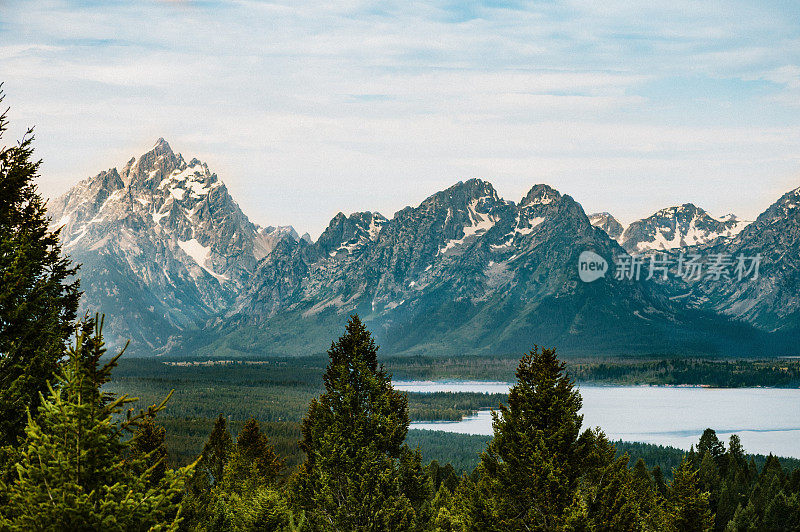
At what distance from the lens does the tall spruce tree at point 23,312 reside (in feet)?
60.8

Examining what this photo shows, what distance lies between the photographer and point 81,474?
1406 centimetres

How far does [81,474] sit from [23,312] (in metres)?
6.66

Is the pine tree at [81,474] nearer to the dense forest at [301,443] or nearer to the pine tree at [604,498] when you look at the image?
the dense forest at [301,443]

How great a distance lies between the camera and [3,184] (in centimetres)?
2019

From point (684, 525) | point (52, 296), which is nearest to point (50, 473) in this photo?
point (52, 296)

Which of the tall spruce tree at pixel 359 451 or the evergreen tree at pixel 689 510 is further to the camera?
the evergreen tree at pixel 689 510

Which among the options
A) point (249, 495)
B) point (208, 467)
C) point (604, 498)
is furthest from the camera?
point (208, 467)

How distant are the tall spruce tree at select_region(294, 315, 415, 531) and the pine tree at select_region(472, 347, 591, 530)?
405cm

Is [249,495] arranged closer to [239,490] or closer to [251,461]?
[239,490]

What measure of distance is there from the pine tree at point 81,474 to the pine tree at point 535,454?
20.5 metres

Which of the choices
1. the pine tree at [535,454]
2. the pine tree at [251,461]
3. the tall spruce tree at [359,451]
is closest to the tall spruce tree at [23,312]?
the tall spruce tree at [359,451]

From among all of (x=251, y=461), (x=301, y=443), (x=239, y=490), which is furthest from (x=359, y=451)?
(x=251, y=461)

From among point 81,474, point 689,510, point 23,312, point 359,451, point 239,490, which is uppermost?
point 23,312

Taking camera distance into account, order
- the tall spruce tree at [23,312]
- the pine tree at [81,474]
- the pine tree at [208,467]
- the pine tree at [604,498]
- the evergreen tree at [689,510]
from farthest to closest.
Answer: the pine tree at [208,467], the evergreen tree at [689,510], the pine tree at [604,498], the tall spruce tree at [23,312], the pine tree at [81,474]
